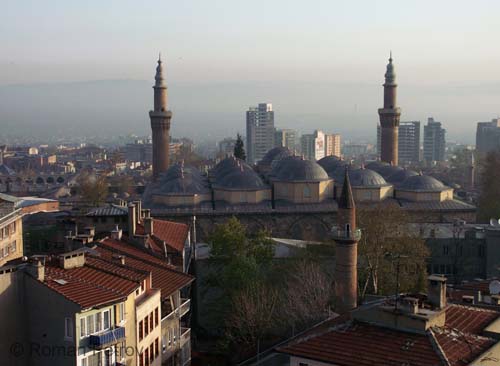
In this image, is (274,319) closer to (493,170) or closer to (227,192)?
(227,192)

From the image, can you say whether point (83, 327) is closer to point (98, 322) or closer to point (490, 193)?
point (98, 322)

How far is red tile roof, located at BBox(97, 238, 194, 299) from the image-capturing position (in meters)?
17.2

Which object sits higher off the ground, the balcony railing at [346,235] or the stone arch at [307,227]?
the balcony railing at [346,235]

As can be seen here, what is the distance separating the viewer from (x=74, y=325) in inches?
502

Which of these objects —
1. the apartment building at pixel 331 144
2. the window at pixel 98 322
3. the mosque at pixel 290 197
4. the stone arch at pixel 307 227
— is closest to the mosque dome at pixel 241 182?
the mosque at pixel 290 197

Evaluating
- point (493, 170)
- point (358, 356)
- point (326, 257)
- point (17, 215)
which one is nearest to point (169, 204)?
point (17, 215)

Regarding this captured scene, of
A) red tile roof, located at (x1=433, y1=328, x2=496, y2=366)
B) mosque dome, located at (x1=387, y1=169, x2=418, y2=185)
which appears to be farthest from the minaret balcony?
mosque dome, located at (x1=387, y1=169, x2=418, y2=185)

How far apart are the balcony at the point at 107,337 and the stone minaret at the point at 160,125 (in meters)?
35.4

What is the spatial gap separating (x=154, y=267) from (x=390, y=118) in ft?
111

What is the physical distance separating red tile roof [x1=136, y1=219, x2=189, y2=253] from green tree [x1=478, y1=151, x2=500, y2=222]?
71.2ft

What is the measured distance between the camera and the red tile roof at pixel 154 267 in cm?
1720

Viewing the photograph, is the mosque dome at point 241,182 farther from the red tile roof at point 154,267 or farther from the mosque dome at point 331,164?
the red tile roof at point 154,267

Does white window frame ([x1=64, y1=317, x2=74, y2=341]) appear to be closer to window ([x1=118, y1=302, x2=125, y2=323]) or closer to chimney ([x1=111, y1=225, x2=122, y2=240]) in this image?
window ([x1=118, y1=302, x2=125, y2=323])

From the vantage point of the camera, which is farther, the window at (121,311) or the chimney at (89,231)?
the chimney at (89,231)
